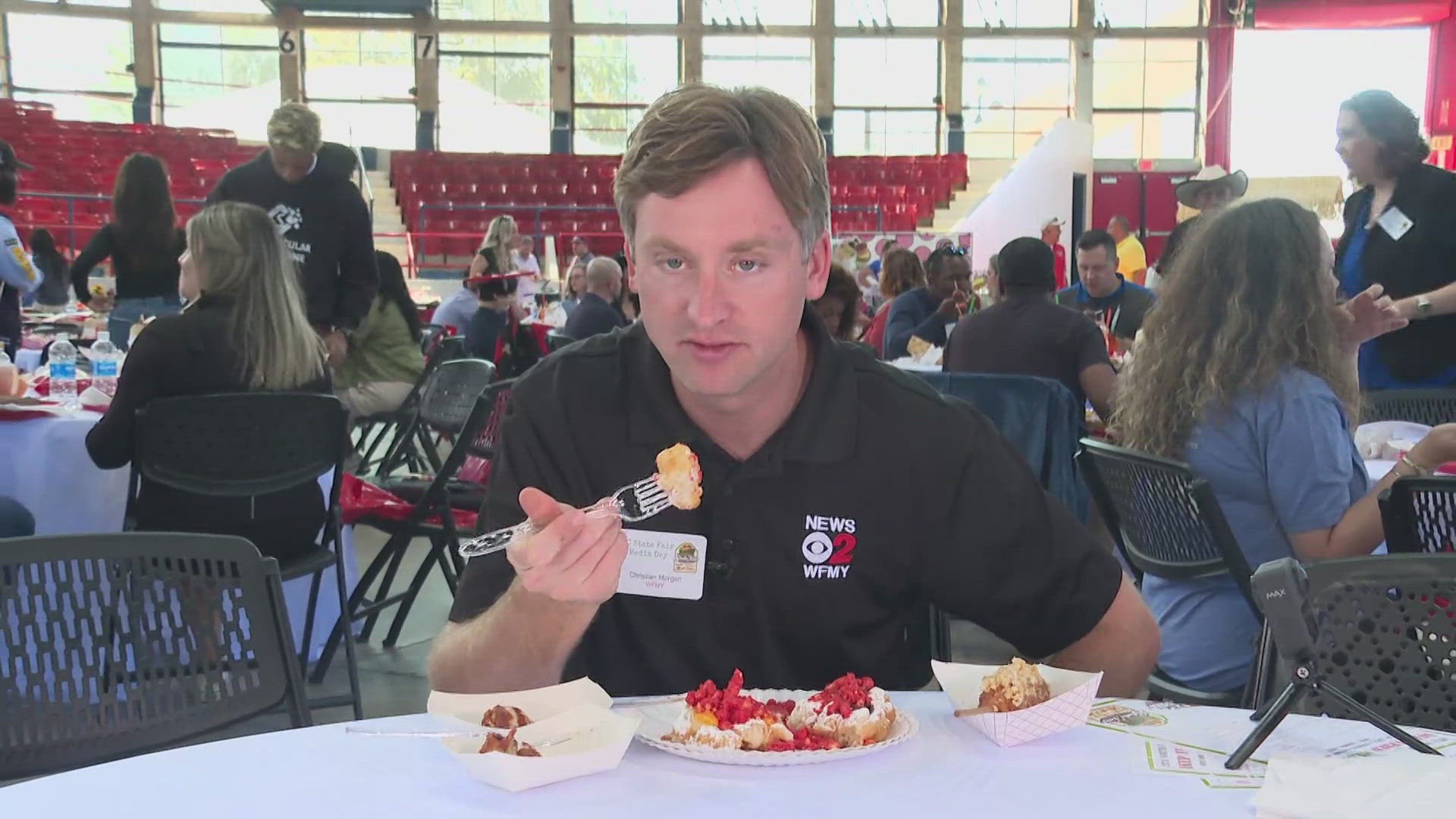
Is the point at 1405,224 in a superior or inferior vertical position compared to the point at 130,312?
superior

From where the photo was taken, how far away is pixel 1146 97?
63.5 ft

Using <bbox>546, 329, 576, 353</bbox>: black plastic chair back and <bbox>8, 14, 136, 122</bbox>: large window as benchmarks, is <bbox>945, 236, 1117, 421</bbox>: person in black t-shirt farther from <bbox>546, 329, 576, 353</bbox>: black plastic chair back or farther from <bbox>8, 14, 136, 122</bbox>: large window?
<bbox>8, 14, 136, 122</bbox>: large window

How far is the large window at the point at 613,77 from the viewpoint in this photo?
19422mm

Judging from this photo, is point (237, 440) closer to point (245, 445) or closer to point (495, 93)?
point (245, 445)

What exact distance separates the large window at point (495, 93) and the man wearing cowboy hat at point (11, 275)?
48.4 ft

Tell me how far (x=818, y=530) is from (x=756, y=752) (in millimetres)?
443

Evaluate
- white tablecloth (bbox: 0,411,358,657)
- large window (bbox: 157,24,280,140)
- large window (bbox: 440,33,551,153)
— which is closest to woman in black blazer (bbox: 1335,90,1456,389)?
white tablecloth (bbox: 0,411,358,657)

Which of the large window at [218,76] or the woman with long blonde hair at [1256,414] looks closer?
the woman with long blonde hair at [1256,414]

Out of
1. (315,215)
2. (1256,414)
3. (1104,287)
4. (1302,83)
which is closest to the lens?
(1256,414)

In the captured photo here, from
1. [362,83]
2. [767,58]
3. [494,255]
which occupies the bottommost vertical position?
[494,255]

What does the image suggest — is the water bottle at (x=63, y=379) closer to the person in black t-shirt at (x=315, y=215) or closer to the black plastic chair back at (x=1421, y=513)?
the person in black t-shirt at (x=315, y=215)

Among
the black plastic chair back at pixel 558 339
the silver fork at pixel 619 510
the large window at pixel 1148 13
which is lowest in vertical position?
the black plastic chair back at pixel 558 339

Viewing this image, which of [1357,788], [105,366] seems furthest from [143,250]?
[1357,788]

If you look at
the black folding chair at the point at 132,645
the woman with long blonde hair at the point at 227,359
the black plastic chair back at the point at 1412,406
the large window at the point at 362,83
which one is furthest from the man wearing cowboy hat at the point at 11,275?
the large window at the point at 362,83
